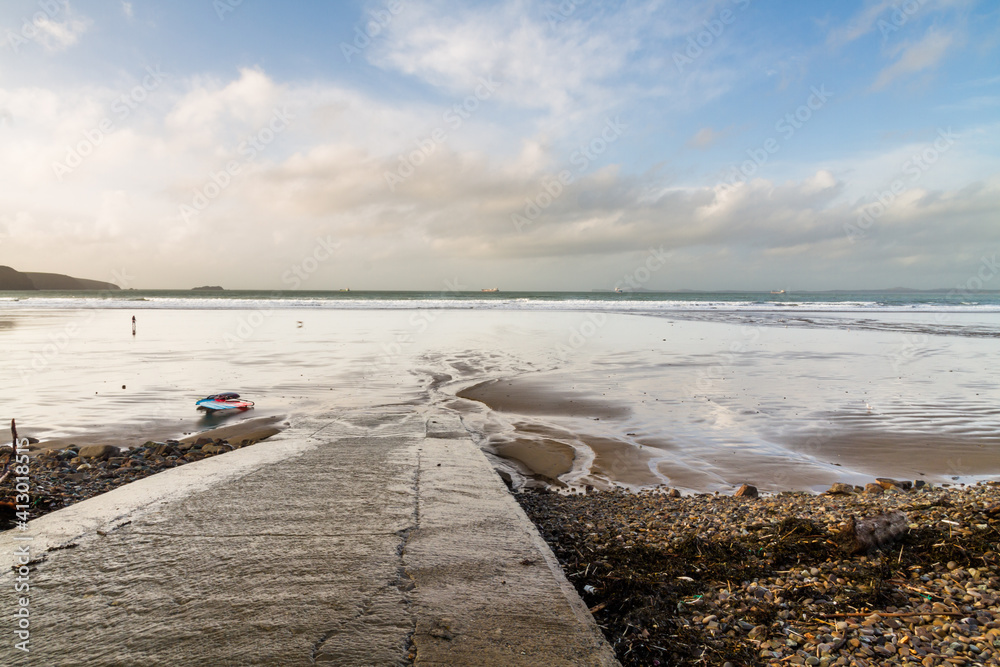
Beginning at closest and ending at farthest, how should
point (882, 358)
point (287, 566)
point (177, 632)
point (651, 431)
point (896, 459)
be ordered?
point (177, 632), point (287, 566), point (896, 459), point (651, 431), point (882, 358)

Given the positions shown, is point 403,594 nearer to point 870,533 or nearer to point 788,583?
point 788,583

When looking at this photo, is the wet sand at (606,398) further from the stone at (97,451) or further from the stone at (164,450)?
the stone at (164,450)

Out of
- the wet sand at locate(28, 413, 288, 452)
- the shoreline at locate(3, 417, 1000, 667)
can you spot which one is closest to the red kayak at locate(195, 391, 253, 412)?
the wet sand at locate(28, 413, 288, 452)

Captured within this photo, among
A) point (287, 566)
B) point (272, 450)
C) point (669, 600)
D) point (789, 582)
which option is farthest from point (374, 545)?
point (272, 450)

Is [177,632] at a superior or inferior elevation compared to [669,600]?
superior

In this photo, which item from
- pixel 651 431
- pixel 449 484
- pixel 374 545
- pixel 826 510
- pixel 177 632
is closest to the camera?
pixel 177 632

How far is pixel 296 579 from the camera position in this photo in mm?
3119

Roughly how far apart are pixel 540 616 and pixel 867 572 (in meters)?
2.39

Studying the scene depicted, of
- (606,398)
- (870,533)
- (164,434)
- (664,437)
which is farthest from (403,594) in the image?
(606,398)

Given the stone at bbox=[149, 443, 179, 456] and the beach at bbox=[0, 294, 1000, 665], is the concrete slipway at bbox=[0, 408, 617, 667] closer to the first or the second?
the beach at bbox=[0, 294, 1000, 665]

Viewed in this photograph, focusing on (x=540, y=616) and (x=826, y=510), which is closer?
(x=540, y=616)

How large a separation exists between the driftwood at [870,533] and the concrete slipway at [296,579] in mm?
2219

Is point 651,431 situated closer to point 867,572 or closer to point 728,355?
point 867,572

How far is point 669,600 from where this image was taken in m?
3.33
